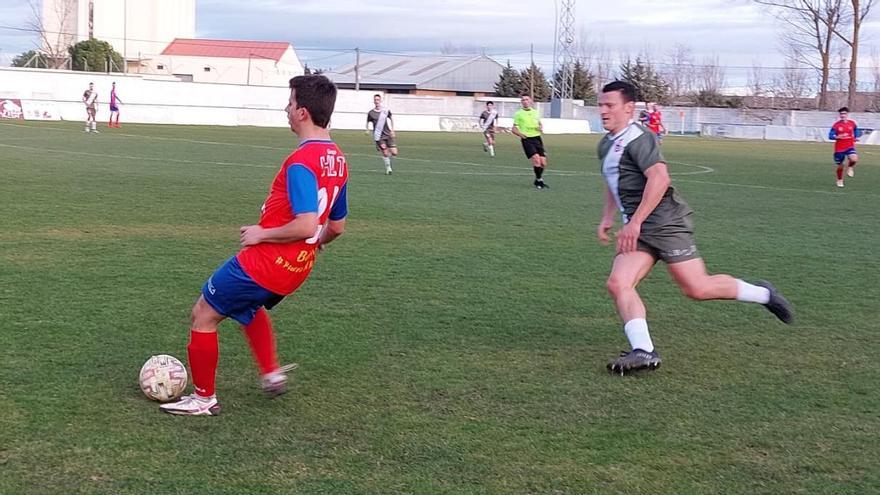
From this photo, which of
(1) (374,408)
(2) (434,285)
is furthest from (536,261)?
(1) (374,408)

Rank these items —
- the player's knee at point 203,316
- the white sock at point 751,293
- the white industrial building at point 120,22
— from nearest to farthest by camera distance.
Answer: the player's knee at point 203,316 < the white sock at point 751,293 < the white industrial building at point 120,22

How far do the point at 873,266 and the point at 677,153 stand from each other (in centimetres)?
2544

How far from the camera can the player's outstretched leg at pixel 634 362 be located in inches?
239

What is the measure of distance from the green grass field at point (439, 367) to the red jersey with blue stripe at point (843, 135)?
9.86 m

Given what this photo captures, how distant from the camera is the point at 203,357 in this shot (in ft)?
16.5

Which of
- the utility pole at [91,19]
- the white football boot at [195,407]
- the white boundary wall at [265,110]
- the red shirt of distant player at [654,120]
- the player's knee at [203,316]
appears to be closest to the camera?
the player's knee at [203,316]

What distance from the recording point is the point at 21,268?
29.0 feet

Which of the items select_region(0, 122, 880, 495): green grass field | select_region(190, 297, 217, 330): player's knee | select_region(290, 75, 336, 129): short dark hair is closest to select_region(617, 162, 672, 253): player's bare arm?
select_region(0, 122, 880, 495): green grass field

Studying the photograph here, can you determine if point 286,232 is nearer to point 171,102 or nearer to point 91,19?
point 171,102

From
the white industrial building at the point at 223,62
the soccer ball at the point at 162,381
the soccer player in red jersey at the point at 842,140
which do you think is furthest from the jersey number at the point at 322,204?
the white industrial building at the point at 223,62

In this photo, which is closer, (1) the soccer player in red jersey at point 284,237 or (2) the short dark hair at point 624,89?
(1) the soccer player in red jersey at point 284,237

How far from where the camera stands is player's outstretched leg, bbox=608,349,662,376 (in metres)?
6.08

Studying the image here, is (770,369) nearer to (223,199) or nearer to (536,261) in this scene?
(536,261)

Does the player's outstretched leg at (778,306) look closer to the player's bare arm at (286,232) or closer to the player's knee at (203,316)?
the player's bare arm at (286,232)
